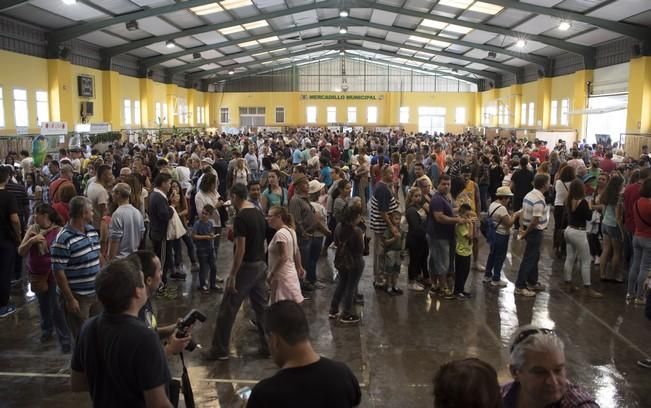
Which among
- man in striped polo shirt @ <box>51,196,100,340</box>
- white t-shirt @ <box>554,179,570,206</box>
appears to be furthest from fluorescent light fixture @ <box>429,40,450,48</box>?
man in striped polo shirt @ <box>51,196,100,340</box>

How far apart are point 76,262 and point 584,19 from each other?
1594cm

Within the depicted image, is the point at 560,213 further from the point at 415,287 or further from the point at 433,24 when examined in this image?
the point at 433,24

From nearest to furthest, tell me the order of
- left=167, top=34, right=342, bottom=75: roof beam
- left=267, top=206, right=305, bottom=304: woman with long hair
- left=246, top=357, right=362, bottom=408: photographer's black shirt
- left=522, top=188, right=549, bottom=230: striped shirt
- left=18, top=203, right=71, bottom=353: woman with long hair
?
left=246, top=357, right=362, bottom=408: photographer's black shirt
left=267, top=206, right=305, bottom=304: woman with long hair
left=18, top=203, right=71, bottom=353: woman with long hair
left=522, top=188, right=549, bottom=230: striped shirt
left=167, top=34, right=342, bottom=75: roof beam

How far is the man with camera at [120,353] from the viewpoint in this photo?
2133 millimetres

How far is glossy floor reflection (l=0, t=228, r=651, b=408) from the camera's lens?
430 cm

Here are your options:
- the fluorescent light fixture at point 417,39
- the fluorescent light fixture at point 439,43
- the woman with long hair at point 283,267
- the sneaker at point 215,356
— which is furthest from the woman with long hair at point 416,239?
the fluorescent light fixture at point 439,43

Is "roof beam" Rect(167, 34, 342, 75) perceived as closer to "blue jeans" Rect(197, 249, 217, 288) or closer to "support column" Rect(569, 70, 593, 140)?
"support column" Rect(569, 70, 593, 140)

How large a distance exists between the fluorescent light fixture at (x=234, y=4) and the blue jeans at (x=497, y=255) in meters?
13.9

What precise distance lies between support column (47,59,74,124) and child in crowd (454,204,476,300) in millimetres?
15827

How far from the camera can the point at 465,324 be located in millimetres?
5809

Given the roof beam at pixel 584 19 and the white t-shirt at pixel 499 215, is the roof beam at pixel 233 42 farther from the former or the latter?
the white t-shirt at pixel 499 215

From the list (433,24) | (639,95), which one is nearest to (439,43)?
(433,24)

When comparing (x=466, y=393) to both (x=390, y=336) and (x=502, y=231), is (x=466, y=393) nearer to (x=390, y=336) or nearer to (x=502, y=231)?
(x=390, y=336)

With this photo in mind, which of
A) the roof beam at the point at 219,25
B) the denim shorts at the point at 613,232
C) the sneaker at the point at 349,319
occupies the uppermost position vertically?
the roof beam at the point at 219,25
